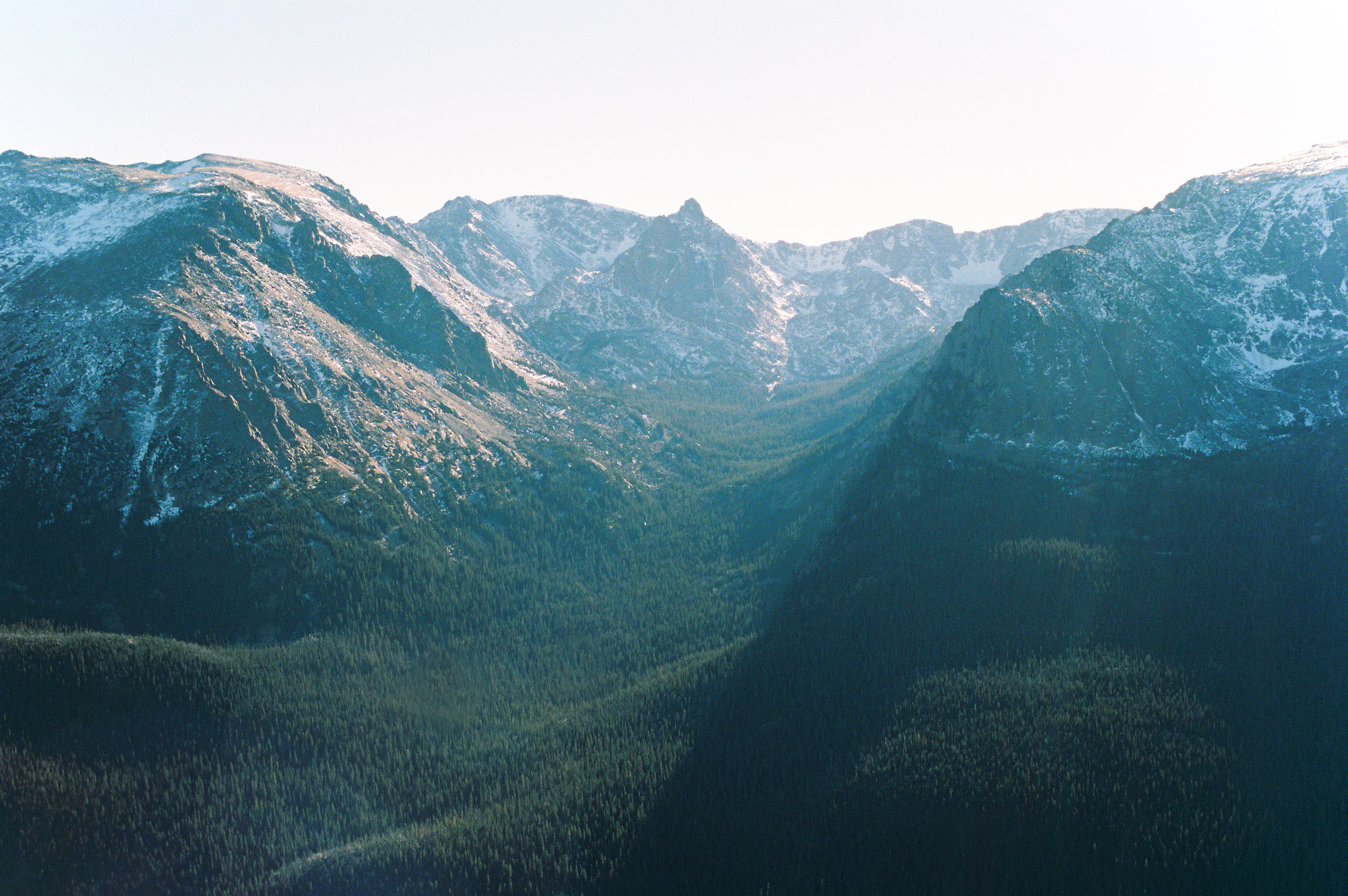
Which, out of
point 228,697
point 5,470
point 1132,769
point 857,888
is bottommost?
point 857,888

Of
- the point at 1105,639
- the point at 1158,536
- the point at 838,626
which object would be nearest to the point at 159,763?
the point at 838,626

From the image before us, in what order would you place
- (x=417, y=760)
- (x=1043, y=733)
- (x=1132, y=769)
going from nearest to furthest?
(x=1132, y=769)
(x=1043, y=733)
(x=417, y=760)

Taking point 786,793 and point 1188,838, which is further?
point 786,793

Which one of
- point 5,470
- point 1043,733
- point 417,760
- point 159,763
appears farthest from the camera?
point 5,470

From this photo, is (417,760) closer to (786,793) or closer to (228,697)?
(228,697)

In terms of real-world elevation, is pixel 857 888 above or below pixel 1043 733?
below

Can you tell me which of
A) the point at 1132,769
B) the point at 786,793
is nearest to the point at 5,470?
the point at 786,793

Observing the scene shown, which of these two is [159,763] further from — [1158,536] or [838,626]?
[1158,536]

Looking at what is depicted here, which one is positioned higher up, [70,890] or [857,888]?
[70,890]

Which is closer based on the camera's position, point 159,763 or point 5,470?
point 159,763
